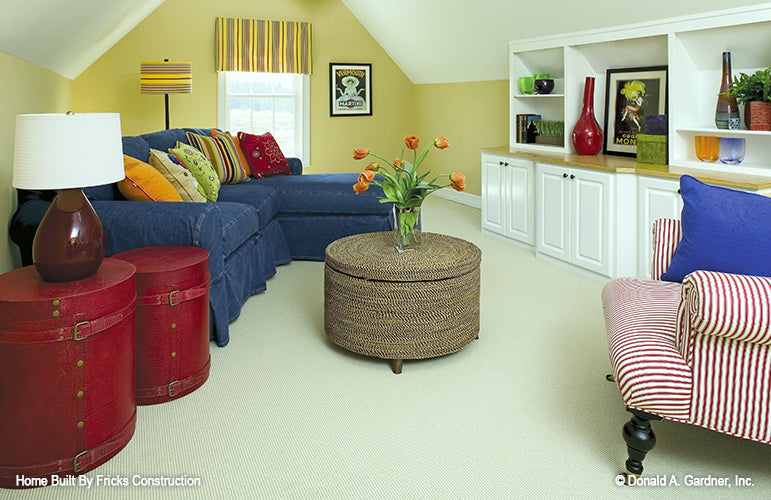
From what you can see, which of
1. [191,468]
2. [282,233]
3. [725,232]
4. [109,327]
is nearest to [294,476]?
[191,468]

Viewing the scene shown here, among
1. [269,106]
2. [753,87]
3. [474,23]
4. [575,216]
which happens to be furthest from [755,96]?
[269,106]

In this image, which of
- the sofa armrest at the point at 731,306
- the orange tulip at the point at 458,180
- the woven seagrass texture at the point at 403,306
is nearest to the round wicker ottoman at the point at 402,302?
the woven seagrass texture at the point at 403,306

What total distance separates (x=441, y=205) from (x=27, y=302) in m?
5.66

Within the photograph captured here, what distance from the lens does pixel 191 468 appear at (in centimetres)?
205

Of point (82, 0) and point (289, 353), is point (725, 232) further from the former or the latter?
point (82, 0)

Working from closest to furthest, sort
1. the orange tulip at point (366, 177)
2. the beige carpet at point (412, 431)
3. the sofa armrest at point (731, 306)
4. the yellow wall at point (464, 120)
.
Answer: the sofa armrest at point (731, 306) < the beige carpet at point (412, 431) < the orange tulip at point (366, 177) < the yellow wall at point (464, 120)

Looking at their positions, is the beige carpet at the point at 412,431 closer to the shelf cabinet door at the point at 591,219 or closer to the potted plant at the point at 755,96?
the shelf cabinet door at the point at 591,219

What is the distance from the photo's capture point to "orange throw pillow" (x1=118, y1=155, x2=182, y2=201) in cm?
316

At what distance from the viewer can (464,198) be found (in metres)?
7.33

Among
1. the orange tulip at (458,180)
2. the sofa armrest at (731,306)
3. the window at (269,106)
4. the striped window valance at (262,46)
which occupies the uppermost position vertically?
the striped window valance at (262,46)

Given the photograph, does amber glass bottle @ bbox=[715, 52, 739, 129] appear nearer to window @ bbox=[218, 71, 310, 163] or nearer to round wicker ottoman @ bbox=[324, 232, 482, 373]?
round wicker ottoman @ bbox=[324, 232, 482, 373]

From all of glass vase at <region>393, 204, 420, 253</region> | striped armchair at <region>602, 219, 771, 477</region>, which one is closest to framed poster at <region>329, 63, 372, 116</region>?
glass vase at <region>393, 204, 420, 253</region>

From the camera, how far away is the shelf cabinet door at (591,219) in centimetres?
407

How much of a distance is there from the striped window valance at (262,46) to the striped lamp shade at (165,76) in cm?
99
